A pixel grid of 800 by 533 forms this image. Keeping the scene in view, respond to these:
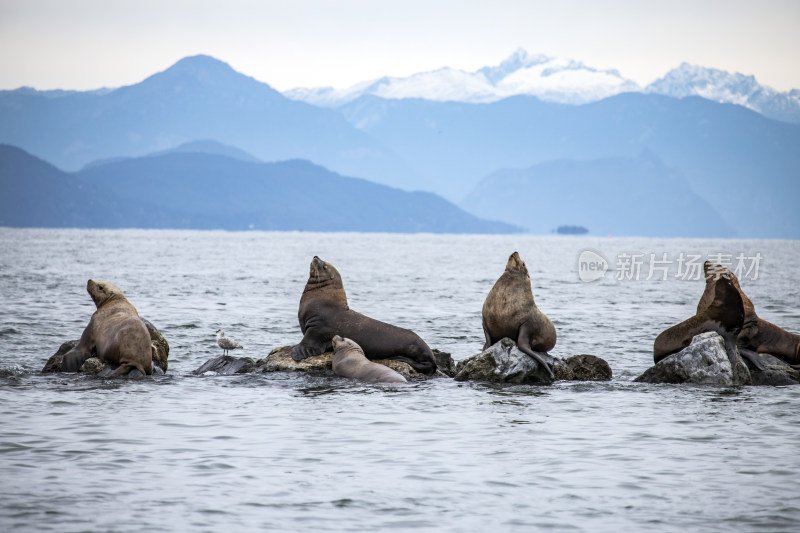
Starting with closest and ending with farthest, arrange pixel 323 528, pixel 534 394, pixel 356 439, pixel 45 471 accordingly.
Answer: pixel 323 528, pixel 45 471, pixel 356 439, pixel 534 394

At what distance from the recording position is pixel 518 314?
1502cm

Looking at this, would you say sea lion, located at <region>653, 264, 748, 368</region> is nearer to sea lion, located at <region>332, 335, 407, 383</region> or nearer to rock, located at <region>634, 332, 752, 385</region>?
rock, located at <region>634, 332, 752, 385</region>

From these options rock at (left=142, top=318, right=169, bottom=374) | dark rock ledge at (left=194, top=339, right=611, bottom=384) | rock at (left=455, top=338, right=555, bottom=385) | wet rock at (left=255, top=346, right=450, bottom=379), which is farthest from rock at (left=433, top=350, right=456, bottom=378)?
rock at (left=142, top=318, right=169, bottom=374)

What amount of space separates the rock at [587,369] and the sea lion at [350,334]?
2319 millimetres

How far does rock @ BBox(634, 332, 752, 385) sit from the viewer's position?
14.6m

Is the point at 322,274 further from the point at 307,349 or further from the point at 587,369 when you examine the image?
the point at 587,369

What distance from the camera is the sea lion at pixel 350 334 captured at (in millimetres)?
15578

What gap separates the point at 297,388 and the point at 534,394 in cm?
354

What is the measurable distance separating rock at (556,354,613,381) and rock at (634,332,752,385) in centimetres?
82

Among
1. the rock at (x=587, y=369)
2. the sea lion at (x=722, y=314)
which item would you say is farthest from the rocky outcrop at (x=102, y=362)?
the sea lion at (x=722, y=314)

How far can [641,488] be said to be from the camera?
8781 millimetres

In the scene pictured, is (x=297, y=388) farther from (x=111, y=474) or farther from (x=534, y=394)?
(x=111, y=474)

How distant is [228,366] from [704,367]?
786 centimetres

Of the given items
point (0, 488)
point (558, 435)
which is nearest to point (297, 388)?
point (558, 435)
